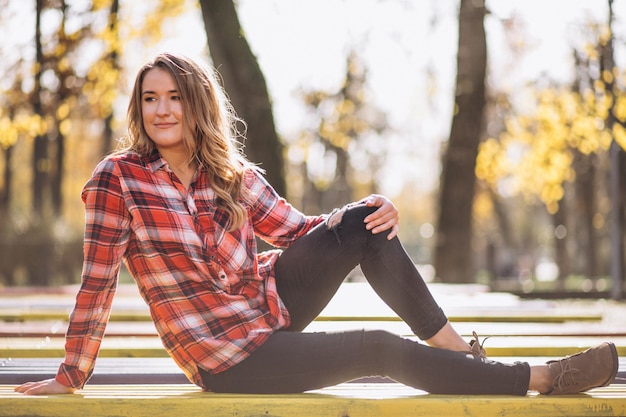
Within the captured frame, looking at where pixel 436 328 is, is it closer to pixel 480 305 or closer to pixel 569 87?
pixel 480 305

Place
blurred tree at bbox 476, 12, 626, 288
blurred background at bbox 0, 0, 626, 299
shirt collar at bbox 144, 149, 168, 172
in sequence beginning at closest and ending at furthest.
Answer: shirt collar at bbox 144, 149, 168, 172, blurred background at bbox 0, 0, 626, 299, blurred tree at bbox 476, 12, 626, 288

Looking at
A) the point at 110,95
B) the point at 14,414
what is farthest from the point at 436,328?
the point at 110,95

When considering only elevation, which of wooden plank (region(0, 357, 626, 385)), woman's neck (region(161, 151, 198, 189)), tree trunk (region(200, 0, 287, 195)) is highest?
tree trunk (region(200, 0, 287, 195))

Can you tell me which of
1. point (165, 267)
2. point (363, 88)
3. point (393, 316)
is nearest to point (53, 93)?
point (363, 88)

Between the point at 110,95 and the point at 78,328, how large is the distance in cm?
1053

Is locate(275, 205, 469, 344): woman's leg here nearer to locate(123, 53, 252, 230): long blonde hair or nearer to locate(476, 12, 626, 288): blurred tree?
locate(123, 53, 252, 230): long blonde hair

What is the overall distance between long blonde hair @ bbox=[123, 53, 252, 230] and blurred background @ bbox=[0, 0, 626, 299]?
203mm

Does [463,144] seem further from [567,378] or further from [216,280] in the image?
[216,280]

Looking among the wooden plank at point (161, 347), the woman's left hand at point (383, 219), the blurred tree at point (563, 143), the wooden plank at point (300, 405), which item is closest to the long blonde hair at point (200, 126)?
the woman's left hand at point (383, 219)

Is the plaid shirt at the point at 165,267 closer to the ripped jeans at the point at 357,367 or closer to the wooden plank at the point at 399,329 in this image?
the ripped jeans at the point at 357,367

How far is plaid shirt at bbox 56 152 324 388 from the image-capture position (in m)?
2.93

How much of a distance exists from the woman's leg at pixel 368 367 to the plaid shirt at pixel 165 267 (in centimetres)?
9

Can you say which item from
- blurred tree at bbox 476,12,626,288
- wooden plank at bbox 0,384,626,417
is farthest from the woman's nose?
blurred tree at bbox 476,12,626,288

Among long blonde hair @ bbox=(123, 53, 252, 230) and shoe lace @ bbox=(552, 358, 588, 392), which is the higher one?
long blonde hair @ bbox=(123, 53, 252, 230)
